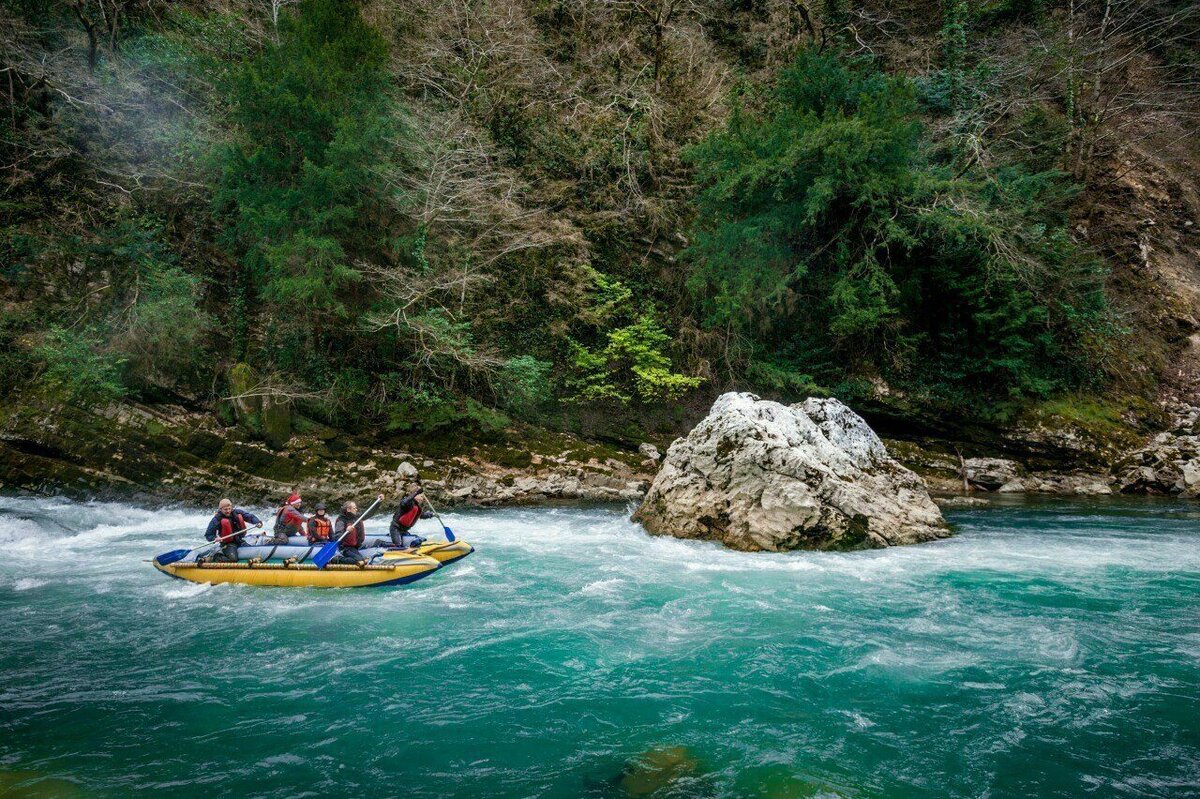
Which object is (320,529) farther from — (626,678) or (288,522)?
(626,678)

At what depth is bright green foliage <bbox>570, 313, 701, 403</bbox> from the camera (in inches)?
647

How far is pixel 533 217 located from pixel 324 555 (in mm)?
11489

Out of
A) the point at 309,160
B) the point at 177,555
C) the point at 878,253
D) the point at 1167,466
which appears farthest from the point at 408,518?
the point at 1167,466

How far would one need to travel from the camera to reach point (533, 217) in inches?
682

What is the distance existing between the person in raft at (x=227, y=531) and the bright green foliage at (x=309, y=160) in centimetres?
553

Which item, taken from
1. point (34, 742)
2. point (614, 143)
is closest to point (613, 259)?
point (614, 143)

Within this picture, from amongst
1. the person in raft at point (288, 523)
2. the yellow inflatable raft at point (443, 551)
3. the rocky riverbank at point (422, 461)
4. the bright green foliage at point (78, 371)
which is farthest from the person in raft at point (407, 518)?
the bright green foliage at point (78, 371)

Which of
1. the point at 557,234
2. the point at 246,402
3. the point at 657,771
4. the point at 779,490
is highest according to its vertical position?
the point at 557,234

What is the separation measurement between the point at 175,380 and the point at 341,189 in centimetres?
511

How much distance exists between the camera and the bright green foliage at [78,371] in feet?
39.3

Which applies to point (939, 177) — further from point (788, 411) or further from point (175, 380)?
point (175, 380)

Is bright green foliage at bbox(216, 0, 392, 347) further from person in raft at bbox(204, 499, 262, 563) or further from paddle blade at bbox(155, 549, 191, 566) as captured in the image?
paddle blade at bbox(155, 549, 191, 566)

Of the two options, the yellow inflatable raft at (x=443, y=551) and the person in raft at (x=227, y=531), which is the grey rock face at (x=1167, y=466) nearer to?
the yellow inflatable raft at (x=443, y=551)

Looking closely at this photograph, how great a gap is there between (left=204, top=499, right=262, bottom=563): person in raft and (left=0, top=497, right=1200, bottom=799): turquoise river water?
2.32 ft
